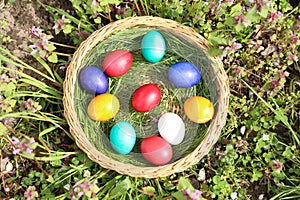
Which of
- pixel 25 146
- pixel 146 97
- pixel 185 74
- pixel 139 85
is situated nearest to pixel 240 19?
pixel 185 74

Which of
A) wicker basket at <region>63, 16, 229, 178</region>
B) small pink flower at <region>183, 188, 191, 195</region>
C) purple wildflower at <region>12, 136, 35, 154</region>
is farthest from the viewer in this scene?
wicker basket at <region>63, 16, 229, 178</region>

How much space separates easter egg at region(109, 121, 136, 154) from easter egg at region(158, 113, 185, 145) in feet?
0.43

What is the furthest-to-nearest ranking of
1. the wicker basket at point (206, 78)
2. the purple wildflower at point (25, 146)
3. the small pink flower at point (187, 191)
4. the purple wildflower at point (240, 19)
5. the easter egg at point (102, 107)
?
the easter egg at point (102, 107)
the wicker basket at point (206, 78)
the purple wildflower at point (25, 146)
the purple wildflower at point (240, 19)
the small pink flower at point (187, 191)

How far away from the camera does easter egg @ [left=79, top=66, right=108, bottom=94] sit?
7.52ft

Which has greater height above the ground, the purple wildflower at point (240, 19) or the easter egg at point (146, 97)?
the purple wildflower at point (240, 19)

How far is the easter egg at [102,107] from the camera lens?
7.50 ft

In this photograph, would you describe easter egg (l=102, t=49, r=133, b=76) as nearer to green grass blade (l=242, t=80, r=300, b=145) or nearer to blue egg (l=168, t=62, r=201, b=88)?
blue egg (l=168, t=62, r=201, b=88)

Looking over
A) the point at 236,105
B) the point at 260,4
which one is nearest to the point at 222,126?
the point at 236,105

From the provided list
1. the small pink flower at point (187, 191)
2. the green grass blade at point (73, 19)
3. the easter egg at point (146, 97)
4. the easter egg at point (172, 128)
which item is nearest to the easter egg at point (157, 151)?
the easter egg at point (172, 128)

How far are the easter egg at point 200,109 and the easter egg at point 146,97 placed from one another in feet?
0.50

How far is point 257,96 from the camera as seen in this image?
2369mm

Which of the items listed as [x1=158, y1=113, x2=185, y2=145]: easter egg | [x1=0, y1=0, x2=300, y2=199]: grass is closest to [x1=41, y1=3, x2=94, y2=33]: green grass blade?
[x1=0, y1=0, x2=300, y2=199]: grass

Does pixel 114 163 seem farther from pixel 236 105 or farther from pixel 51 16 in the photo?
pixel 51 16

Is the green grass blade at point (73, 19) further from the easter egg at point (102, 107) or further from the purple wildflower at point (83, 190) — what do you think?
the purple wildflower at point (83, 190)
